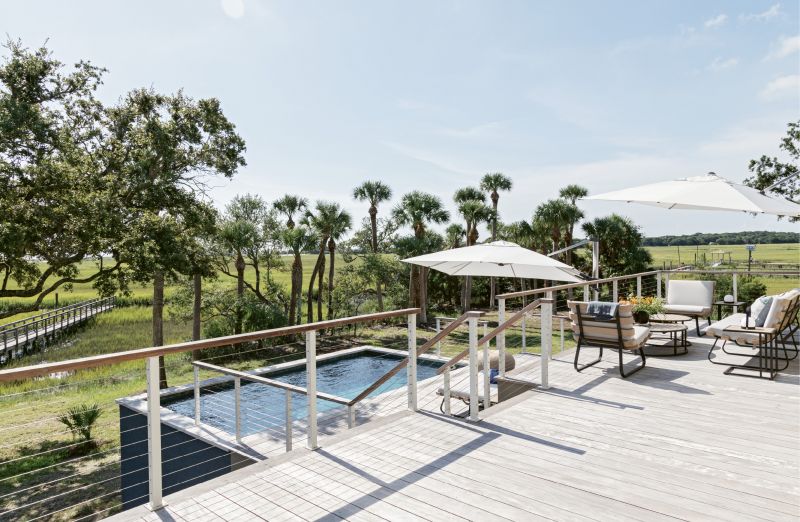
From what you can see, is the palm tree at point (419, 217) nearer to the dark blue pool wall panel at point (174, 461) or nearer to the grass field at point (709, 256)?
the grass field at point (709, 256)

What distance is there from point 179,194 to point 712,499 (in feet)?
58.2

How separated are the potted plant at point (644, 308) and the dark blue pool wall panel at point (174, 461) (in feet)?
19.6

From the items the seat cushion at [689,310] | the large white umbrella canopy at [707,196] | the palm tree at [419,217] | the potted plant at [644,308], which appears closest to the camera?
the large white umbrella canopy at [707,196]

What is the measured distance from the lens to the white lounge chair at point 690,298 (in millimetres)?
8484

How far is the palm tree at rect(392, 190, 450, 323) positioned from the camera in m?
27.0

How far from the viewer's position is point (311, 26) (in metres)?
12.7

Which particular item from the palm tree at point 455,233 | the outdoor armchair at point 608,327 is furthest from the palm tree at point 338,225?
the outdoor armchair at point 608,327

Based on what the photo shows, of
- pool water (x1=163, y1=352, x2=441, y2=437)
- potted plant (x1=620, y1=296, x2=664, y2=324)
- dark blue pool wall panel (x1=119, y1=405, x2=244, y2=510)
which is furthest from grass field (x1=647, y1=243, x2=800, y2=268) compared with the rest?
dark blue pool wall panel (x1=119, y1=405, x2=244, y2=510)

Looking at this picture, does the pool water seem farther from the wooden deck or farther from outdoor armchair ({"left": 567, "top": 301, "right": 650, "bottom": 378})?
outdoor armchair ({"left": 567, "top": 301, "right": 650, "bottom": 378})

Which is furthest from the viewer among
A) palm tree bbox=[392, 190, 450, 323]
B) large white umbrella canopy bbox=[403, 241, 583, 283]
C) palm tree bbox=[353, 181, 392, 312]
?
palm tree bbox=[353, 181, 392, 312]

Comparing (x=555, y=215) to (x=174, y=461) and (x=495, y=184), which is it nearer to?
(x=495, y=184)

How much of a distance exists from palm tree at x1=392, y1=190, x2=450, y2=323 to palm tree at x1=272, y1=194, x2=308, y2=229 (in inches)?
210

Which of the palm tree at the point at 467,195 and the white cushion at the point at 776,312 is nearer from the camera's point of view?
the white cushion at the point at 776,312

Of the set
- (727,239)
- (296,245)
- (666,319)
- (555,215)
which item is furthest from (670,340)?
(727,239)
